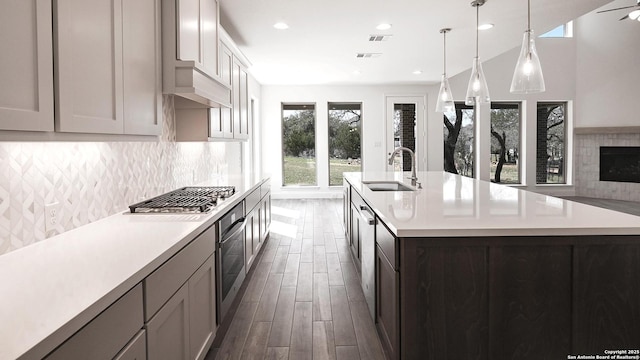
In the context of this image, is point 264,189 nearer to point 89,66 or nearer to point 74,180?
point 74,180

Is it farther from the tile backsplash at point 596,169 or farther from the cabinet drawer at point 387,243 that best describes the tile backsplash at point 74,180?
the tile backsplash at point 596,169

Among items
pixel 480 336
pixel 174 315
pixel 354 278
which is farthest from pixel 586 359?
pixel 354 278

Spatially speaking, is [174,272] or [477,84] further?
[477,84]

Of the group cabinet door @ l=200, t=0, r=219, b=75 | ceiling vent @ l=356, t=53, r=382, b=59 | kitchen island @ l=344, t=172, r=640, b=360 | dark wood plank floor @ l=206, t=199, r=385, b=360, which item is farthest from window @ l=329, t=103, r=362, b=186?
kitchen island @ l=344, t=172, r=640, b=360

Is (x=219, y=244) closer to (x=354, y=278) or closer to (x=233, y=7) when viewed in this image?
(x=354, y=278)

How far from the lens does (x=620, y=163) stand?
331 inches

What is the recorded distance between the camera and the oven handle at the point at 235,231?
254cm

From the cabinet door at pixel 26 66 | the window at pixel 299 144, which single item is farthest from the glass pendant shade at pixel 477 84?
the window at pixel 299 144

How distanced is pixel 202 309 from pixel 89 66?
1.24 m

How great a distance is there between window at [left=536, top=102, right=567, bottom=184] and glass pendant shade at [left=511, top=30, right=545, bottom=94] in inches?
286

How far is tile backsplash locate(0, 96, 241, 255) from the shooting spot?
1.55 m

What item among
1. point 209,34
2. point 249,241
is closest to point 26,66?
point 209,34

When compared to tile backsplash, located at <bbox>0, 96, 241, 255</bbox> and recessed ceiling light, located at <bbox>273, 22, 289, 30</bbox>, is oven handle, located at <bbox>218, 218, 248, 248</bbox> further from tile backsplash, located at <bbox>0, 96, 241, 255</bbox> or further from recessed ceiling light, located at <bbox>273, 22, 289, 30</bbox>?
recessed ceiling light, located at <bbox>273, 22, 289, 30</bbox>

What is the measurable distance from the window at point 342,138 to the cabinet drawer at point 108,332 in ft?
27.1
